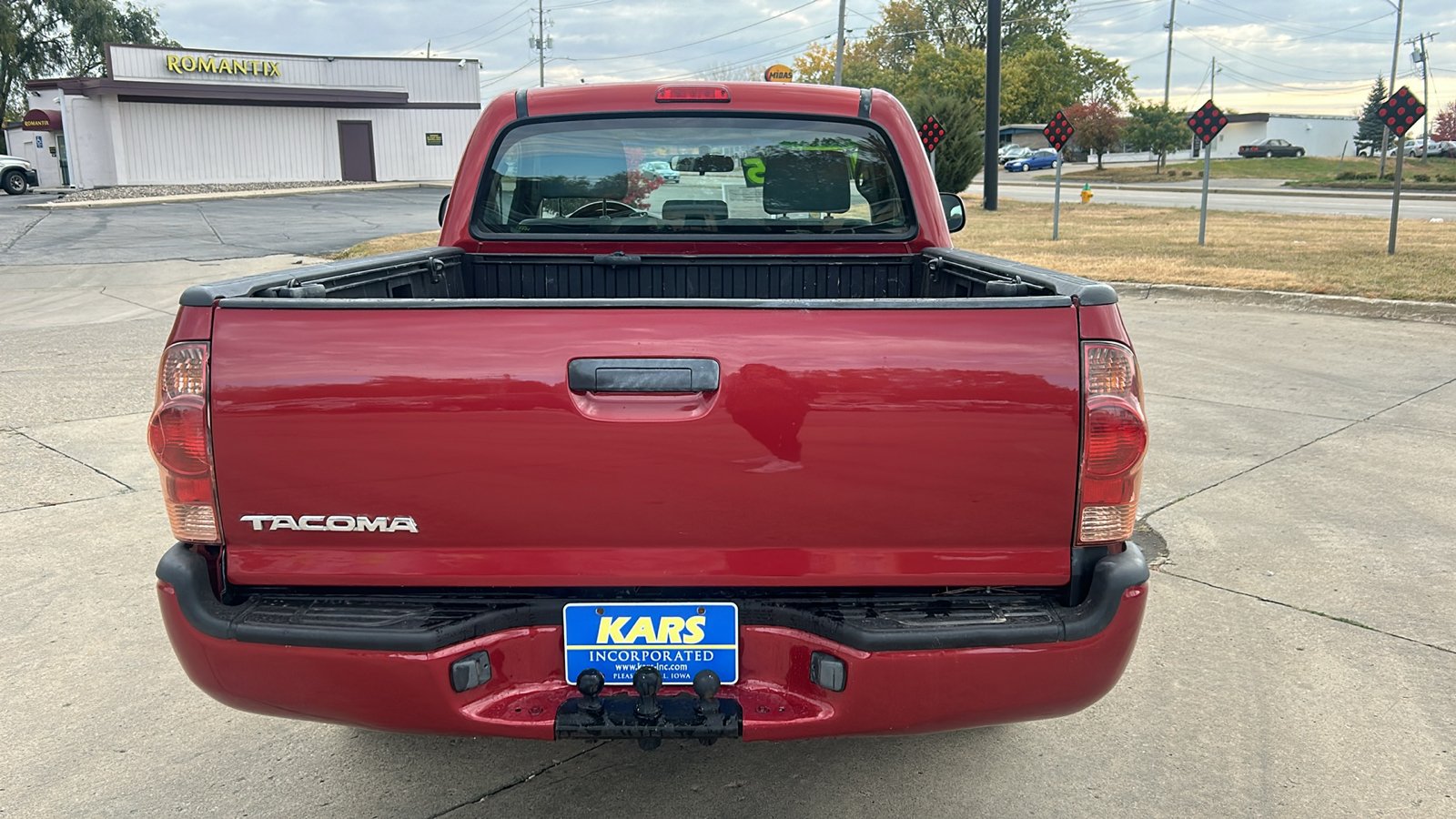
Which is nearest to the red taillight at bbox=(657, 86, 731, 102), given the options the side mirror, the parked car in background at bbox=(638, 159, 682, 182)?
the parked car in background at bbox=(638, 159, 682, 182)

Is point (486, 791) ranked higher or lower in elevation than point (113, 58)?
lower

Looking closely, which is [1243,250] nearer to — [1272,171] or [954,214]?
[954,214]

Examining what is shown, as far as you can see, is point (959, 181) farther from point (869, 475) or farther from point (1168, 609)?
point (869, 475)

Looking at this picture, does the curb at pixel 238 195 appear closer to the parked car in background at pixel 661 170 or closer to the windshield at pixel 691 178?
the windshield at pixel 691 178

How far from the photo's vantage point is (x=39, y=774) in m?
2.90

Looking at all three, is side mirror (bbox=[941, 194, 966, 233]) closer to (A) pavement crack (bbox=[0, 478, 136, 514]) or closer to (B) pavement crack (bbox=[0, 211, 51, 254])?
(A) pavement crack (bbox=[0, 478, 136, 514])

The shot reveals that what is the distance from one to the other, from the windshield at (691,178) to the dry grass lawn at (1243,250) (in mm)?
9413

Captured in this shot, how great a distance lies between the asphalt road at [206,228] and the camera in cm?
1841

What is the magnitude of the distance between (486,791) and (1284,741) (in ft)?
7.46

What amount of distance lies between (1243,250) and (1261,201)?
1705 centimetres

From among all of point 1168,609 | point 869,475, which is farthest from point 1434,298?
point 869,475

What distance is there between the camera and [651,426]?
6.85 ft

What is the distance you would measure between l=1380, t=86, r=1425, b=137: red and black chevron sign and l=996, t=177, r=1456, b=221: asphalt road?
10023 millimetres

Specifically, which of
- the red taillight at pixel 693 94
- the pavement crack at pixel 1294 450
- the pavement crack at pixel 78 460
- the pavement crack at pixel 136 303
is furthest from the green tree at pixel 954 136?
the red taillight at pixel 693 94
